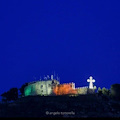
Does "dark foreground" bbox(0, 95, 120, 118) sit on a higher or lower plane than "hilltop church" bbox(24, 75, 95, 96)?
lower

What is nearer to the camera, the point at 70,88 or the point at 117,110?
the point at 117,110

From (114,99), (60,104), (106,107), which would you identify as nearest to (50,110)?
(60,104)

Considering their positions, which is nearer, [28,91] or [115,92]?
[115,92]

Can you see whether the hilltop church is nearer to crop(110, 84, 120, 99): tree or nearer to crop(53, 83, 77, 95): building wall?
crop(53, 83, 77, 95): building wall

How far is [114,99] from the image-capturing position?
2908 inches

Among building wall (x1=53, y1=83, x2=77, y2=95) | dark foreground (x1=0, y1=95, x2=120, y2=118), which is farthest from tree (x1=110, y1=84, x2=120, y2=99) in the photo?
building wall (x1=53, y1=83, x2=77, y2=95)

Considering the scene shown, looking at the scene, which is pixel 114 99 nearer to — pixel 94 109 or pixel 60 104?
pixel 94 109

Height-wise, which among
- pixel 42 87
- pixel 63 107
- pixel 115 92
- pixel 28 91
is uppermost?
pixel 42 87

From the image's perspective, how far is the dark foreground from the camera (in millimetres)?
60194

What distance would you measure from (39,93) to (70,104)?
14.1 metres

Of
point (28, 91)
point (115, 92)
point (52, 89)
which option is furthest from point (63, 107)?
point (115, 92)

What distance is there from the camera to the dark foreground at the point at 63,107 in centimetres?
6019

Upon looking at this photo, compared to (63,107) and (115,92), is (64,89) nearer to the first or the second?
(63,107)

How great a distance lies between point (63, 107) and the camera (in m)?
63.4
